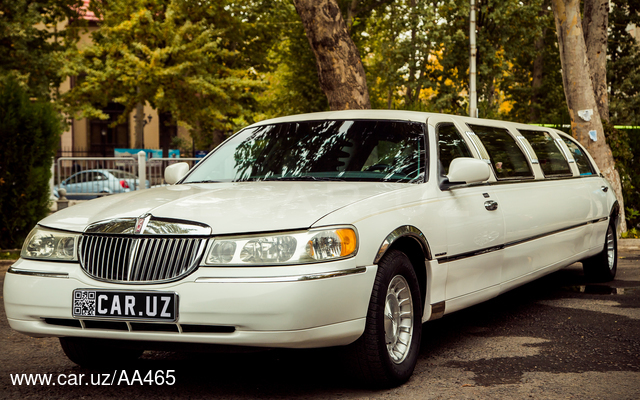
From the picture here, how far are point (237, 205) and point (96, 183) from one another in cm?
1099

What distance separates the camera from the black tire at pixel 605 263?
796 cm

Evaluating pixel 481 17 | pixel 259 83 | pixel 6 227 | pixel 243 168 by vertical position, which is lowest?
pixel 6 227

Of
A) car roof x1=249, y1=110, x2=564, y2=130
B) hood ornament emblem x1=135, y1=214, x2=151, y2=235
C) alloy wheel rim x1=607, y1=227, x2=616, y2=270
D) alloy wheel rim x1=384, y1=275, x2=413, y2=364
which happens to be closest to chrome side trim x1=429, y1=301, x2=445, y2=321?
alloy wheel rim x1=384, y1=275, x2=413, y2=364

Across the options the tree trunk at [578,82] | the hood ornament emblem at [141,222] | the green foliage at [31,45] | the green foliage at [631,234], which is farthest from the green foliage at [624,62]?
the hood ornament emblem at [141,222]

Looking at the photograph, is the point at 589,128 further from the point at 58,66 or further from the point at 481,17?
the point at 58,66

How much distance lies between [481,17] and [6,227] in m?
20.4

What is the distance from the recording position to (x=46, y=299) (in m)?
3.78

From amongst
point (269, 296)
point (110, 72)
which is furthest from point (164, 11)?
point (269, 296)

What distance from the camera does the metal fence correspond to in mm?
13727

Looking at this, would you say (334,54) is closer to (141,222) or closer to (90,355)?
(90,355)

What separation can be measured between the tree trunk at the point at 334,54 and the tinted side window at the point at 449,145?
5729 millimetres

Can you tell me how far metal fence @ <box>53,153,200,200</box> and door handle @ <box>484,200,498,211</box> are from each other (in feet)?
30.6

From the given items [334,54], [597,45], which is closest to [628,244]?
[597,45]

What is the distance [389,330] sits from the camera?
409 centimetres
